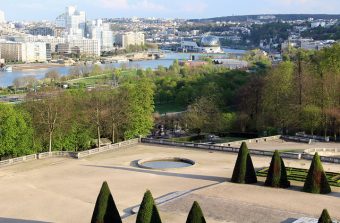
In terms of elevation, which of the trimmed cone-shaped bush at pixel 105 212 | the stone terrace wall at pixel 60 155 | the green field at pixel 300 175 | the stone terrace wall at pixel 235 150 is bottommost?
the stone terrace wall at pixel 60 155

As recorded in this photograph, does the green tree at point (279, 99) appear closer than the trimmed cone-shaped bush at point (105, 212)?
No

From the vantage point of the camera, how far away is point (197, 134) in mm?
70625

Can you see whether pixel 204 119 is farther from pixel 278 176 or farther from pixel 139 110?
pixel 278 176

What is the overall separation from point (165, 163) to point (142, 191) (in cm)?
982

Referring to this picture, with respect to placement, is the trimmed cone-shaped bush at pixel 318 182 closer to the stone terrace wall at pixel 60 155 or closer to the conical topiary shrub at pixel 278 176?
the conical topiary shrub at pixel 278 176

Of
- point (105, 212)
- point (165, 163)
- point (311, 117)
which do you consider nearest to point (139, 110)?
point (165, 163)

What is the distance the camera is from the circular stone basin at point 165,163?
152ft

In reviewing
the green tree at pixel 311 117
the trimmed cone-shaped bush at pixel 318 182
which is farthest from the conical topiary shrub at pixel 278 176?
the green tree at pixel 311 117

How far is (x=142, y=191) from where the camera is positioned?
126 ft

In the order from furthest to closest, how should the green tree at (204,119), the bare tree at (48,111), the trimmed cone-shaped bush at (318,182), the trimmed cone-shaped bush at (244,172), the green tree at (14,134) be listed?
the green tree at (204,119), the bare tree at (48,111), the green tree at (14,134), the trimmed cone-shaped bush at (244,172), the trimmed cone-shaped bush at (318,182)

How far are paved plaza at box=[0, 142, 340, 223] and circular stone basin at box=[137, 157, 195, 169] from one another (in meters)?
0.76

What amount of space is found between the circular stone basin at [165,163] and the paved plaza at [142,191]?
2.49 feet

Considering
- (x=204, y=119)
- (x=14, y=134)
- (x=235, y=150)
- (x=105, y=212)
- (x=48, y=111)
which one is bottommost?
(x=204, y=119)

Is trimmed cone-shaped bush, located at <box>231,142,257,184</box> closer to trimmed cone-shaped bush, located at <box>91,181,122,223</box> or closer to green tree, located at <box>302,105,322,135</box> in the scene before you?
trimmed cone-shaped bush, located at <box>91,181,122,223</box>
